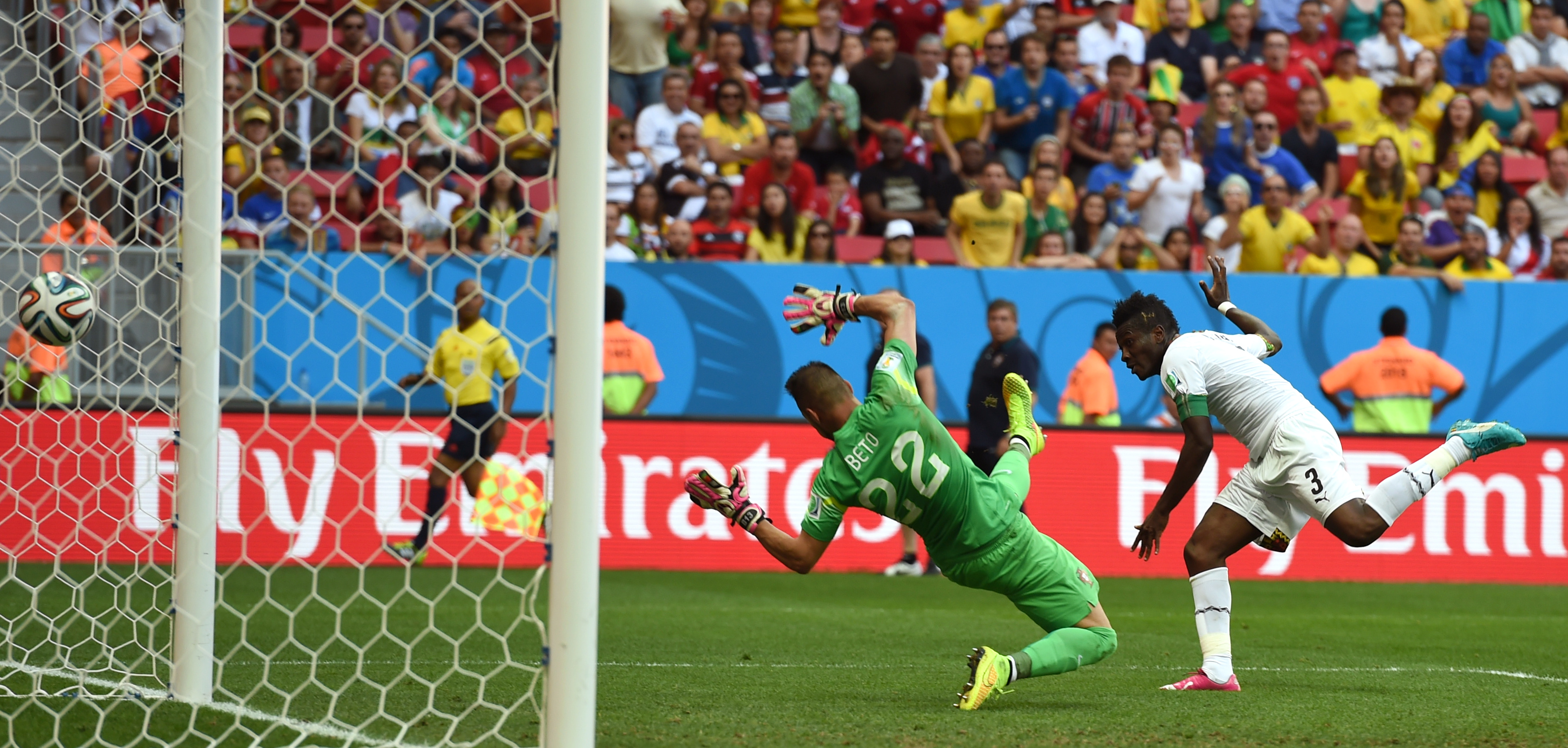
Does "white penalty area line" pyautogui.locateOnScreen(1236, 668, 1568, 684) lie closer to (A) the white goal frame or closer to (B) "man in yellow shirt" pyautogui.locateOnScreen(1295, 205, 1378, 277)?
(A) the white goal frame

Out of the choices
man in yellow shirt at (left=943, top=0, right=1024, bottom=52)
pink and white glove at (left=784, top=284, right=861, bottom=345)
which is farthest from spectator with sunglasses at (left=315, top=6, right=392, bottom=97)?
pink and white glove at (left=784, top=284, right=861, bottom=345)

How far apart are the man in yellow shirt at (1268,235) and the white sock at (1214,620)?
9.25 meters

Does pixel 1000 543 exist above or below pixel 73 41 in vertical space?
below

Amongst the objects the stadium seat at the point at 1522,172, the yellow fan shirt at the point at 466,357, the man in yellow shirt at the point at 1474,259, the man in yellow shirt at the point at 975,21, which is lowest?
the yellow fan shirt at the point at 466,357

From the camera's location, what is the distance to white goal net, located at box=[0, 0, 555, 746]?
577 centimetres

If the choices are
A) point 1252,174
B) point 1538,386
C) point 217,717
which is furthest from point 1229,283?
point 217,717

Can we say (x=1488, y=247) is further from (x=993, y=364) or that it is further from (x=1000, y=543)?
(x=1000, y=543)

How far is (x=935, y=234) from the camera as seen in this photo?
1581 cm

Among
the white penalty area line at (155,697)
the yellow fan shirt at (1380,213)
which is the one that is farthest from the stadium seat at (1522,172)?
the white penalty area line at (155,697)

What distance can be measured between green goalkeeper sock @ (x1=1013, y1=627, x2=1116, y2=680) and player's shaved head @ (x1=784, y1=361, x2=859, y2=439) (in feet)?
3.65

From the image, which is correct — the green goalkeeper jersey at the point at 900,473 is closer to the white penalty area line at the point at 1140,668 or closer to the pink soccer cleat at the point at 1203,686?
the pink soccer cleat at the point at 1203,686

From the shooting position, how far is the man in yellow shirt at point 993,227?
15.4 m

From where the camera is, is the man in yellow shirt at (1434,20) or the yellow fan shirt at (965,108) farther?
the man in yellow shirt at (1434,20)

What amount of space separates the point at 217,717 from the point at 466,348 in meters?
6.71
